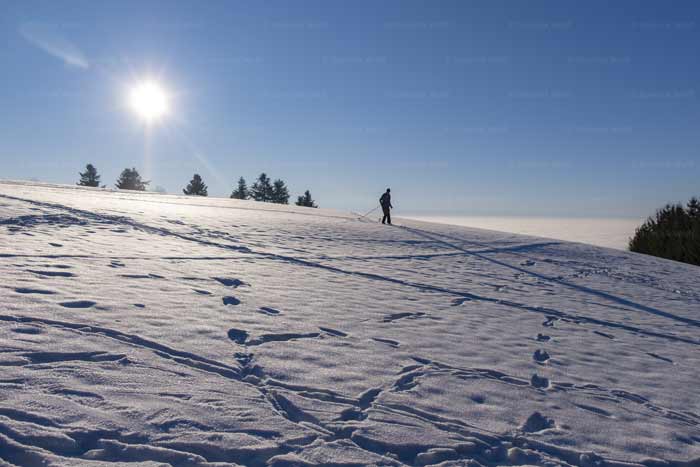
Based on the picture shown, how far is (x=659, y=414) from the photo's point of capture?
3.92 m

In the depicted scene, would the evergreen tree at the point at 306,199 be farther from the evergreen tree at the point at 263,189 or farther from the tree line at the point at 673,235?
the tree line at the point at 673,235

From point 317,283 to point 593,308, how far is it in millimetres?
4767

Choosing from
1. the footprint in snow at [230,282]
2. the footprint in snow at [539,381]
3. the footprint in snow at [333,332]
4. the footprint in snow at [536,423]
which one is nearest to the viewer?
the footprint in snow at [536,423]

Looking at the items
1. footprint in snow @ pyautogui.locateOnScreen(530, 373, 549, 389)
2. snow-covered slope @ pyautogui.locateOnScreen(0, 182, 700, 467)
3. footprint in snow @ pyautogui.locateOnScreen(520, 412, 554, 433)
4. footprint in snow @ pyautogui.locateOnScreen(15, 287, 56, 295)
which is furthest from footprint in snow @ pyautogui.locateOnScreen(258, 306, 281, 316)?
footprint in snow @ pyautogui.locateOnScreen(520, 412, 554, 433)

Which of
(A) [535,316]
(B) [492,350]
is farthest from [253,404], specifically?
(A) [535,316]

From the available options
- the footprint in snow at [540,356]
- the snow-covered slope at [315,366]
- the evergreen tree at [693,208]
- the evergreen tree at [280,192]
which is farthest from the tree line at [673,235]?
the evergreen tree at [280,192]

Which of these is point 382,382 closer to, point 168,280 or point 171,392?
point 171,392

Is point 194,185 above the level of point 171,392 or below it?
above

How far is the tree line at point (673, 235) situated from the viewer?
22.7 meters

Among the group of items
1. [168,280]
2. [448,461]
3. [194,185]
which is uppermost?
[194,185]

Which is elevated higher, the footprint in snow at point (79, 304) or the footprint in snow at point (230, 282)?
the footprint in snow at point (230, 282)

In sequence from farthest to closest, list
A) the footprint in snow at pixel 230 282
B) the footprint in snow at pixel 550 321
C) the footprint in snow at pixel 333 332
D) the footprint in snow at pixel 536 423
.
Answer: the footprint in snow at pixel 230 282
the footprint in snow at pixel 550 321
the footprint in snow at pixel 333 332
the footprint in snow at pixel 536 423

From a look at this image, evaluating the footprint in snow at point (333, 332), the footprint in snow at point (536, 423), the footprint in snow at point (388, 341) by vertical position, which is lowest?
A: the footprint in snow at point (536, 423)

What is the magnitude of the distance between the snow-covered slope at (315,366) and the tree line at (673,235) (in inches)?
660
